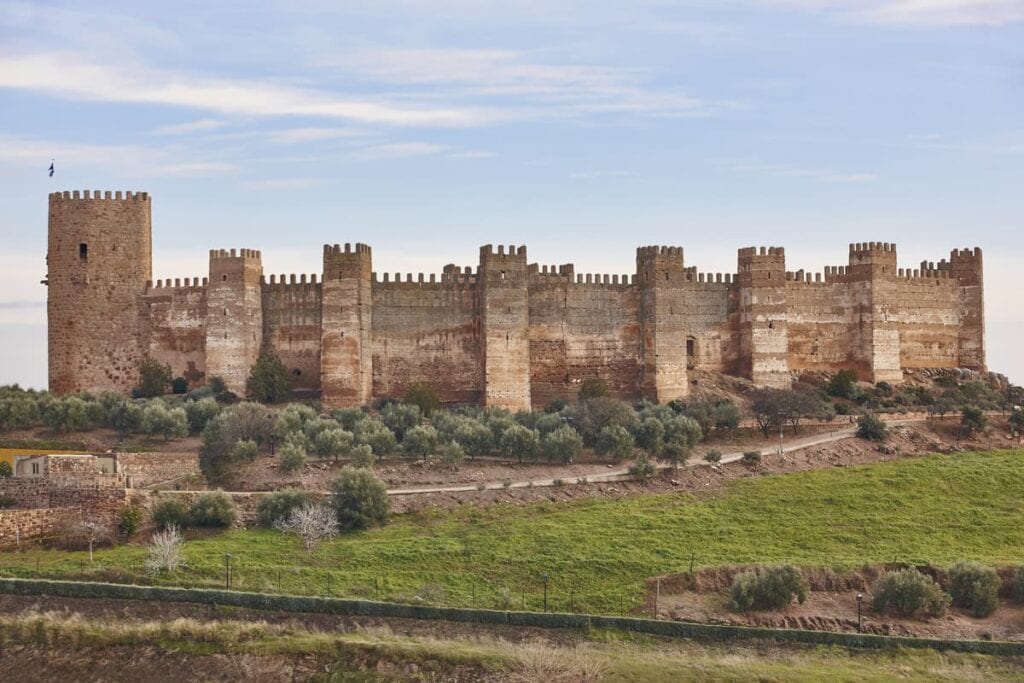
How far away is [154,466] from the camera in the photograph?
137 feet

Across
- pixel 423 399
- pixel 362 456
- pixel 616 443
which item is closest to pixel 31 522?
pixel 362 456

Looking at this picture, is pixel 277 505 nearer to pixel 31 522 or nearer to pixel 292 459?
pixel 292 459

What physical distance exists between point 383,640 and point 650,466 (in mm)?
15130

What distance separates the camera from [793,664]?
93.6 ft

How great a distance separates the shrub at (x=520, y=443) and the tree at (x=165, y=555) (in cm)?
1134

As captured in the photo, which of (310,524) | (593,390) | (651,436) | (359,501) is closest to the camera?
(310,524)

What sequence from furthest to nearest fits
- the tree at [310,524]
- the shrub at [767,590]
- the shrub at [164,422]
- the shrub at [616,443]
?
the shrub at [164,422], the shrub at [616,443], the tree at [310,524], the shrub at [767,590]

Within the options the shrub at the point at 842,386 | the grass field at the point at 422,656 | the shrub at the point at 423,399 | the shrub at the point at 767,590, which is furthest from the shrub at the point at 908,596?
the shrub at the point at 842,386

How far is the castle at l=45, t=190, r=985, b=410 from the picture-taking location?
2029 inches

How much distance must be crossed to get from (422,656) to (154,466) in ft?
52.8

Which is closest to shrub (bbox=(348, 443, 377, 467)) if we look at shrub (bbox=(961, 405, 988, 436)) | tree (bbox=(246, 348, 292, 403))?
tree (bbox=(246, 348, 292, 403))

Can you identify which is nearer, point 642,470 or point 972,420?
point 642,470

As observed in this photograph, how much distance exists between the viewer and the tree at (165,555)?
32.9 m

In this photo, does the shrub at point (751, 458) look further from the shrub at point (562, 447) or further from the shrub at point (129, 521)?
the shrub at point (129, 521)
